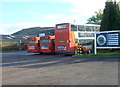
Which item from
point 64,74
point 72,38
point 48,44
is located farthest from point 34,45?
point 64,74

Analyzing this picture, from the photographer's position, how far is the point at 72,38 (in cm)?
2033

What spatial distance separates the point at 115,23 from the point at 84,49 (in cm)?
448

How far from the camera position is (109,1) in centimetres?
2033

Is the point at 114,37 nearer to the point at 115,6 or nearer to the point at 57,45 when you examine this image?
the point at 115,6

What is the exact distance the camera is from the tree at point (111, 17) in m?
19.2

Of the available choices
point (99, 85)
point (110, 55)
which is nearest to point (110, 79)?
point (99, 85)

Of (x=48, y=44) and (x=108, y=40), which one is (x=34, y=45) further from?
(x=108, y=40)

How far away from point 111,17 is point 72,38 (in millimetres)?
4786

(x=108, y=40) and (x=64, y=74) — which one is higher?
(x=108, y=40)

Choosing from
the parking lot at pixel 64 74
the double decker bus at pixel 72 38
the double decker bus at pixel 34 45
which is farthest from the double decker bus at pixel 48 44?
the parking lot at pixel 64 74

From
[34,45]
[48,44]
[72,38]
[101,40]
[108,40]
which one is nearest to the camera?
[108,40]

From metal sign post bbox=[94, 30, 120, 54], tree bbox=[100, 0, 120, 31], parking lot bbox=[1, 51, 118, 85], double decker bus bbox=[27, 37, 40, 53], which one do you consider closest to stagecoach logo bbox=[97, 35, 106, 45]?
metal sign post bbox=[94, 30, 120, 54]

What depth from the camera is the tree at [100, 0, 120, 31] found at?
19219mm

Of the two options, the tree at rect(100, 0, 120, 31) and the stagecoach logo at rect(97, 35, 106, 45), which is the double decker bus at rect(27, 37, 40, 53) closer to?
the tree at rect(100, 0, 120, 31)
